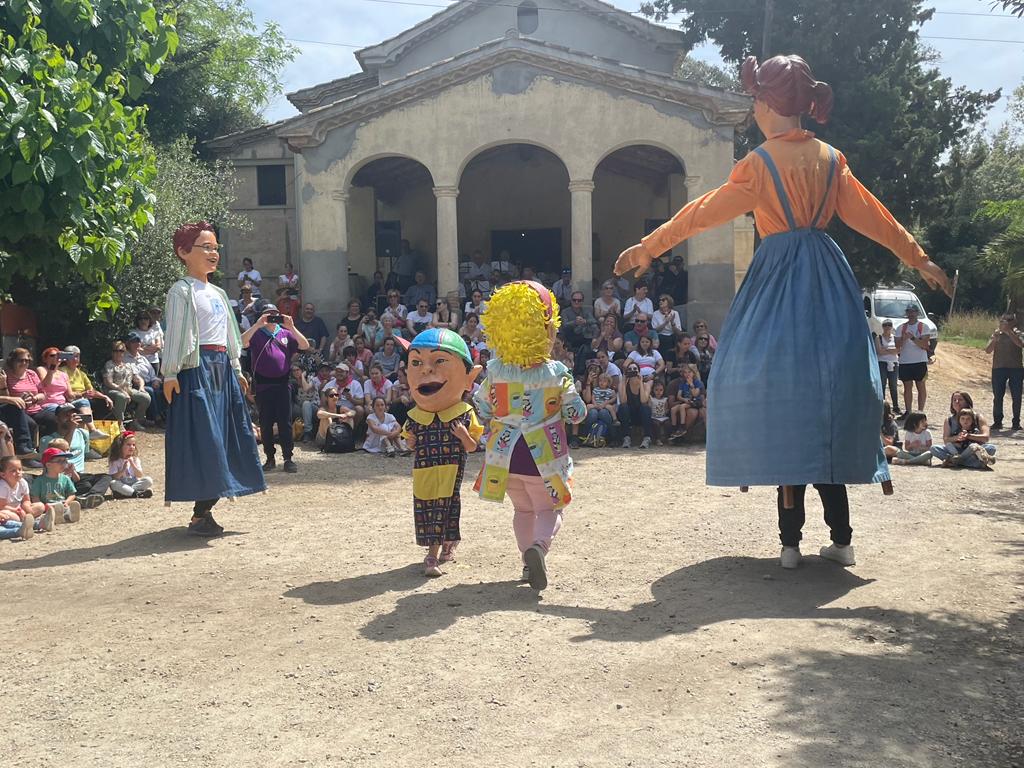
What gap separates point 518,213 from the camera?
83.0 ft

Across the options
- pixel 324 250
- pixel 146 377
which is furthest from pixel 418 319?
pixel 146 377

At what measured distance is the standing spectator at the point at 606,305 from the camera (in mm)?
17266

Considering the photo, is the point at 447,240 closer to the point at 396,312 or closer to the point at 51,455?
the point at 396,312

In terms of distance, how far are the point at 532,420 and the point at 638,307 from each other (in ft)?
36.2

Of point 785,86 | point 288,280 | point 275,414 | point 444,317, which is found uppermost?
point 288,280

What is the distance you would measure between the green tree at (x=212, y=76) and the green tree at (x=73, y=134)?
1195cm

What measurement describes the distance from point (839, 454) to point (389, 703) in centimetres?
277

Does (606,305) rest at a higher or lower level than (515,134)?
lower

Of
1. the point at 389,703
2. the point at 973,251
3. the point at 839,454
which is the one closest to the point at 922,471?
the point at 839,454

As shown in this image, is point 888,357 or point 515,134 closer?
point 888,357

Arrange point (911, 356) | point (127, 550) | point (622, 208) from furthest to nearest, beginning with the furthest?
1. point (622, 208)
2. point (911, 356)
3. point (127, 550)

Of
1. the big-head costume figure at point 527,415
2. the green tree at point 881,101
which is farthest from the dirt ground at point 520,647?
the green tree at point 881,101

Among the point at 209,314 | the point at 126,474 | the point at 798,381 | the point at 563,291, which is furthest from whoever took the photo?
the point at 563,291

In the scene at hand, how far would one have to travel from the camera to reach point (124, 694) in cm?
444
